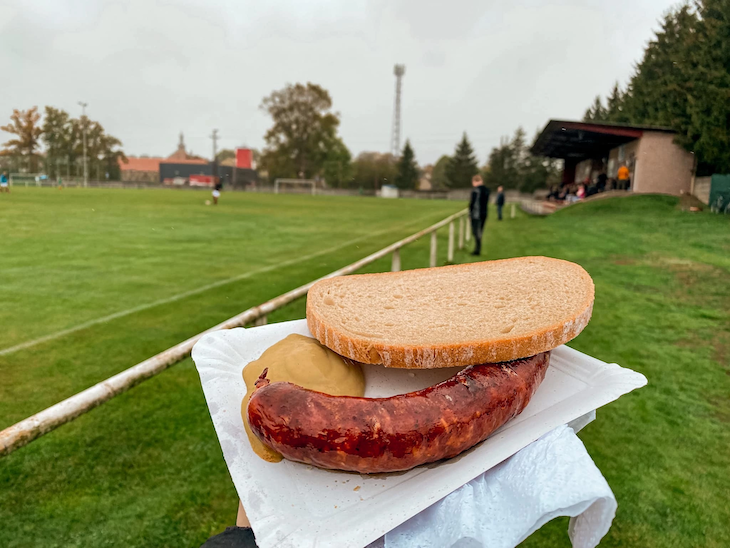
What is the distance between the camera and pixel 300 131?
45938mm

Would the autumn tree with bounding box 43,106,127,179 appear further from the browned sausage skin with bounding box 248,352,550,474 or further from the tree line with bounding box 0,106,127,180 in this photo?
the browned sausage skin with bounding box 248,352,550,474

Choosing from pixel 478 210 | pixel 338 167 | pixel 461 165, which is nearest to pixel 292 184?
pixel 338 167

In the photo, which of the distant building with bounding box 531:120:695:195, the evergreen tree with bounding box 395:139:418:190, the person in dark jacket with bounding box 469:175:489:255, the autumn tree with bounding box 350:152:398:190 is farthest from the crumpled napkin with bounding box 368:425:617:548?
the evergreen tree with bounding box 395:139:418:190

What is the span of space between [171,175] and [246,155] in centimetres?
3131

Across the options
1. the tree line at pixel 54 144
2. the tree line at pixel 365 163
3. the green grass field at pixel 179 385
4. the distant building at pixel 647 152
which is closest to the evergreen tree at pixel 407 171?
the tree line at pixel 365 163

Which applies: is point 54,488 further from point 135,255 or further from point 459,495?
point 135,255

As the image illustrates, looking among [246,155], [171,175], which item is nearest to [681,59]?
[246,155]

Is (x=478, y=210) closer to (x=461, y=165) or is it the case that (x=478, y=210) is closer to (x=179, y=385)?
(x=179, y=385)

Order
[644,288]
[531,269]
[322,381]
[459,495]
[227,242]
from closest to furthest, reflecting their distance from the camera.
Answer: [459,495]
[322,381]
[531,269]
[644,288]
[227,242]

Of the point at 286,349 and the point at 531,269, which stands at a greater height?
the point at 531,269

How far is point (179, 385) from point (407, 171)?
73.2 m

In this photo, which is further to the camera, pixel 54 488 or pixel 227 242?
pixel 227 242

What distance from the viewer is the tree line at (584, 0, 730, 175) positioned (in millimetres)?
19984

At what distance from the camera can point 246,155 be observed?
49.2 m
